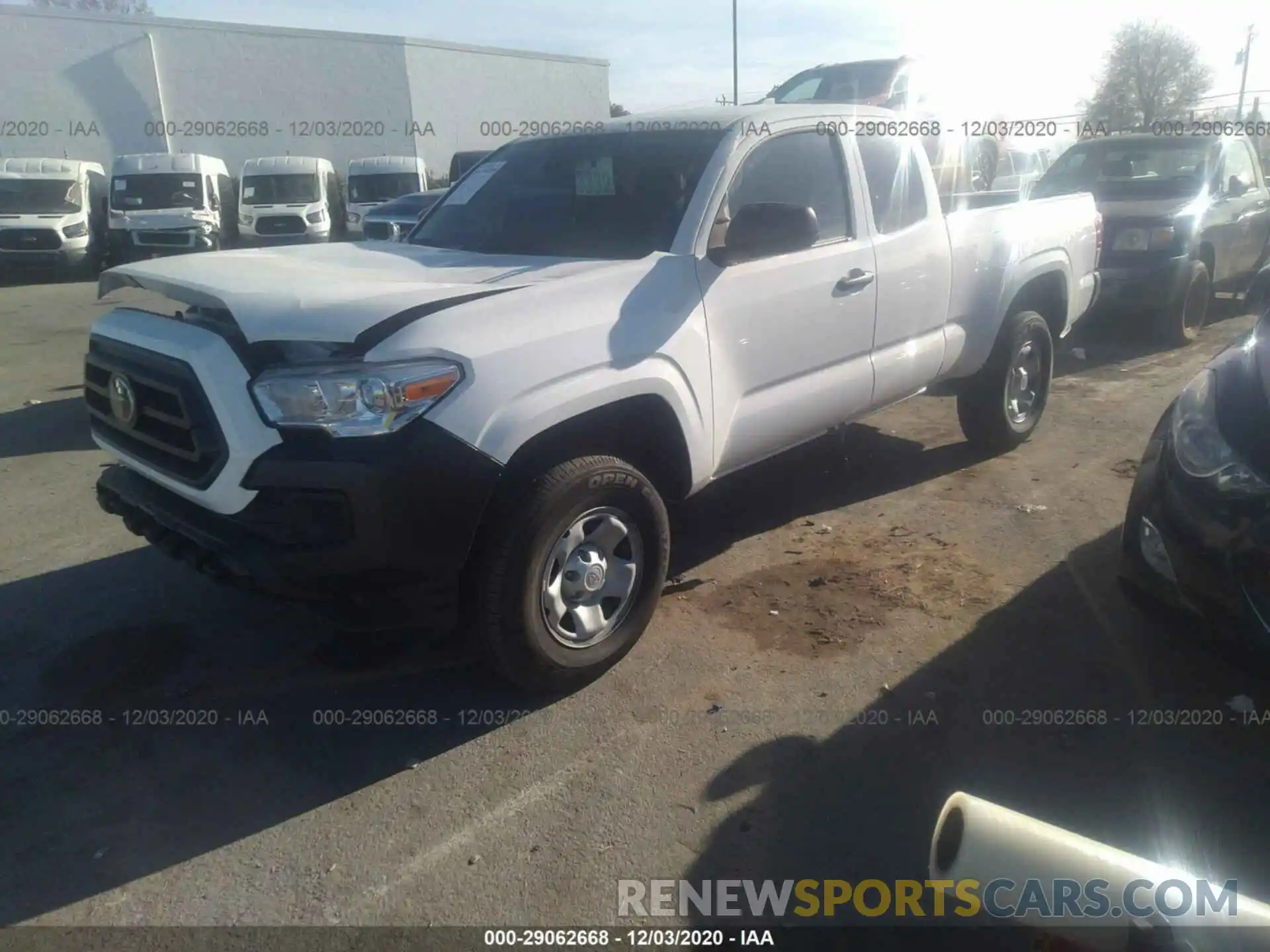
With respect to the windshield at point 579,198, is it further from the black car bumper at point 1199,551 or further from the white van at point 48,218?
the white van at point 48,218

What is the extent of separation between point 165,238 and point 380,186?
4.91 meters

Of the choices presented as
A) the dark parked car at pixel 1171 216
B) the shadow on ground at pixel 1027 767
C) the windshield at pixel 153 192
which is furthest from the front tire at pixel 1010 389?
the windshield at pixel 153 192

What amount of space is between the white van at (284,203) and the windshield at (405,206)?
4.32m

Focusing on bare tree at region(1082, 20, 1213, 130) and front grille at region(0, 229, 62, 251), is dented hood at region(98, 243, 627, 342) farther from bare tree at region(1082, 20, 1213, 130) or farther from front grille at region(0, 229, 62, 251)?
bare tree at region(1082, 20, 1213, 130)

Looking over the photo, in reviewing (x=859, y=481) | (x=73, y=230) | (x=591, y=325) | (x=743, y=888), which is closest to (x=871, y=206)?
(x=859, y=481)

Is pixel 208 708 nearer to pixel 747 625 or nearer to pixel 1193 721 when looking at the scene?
pixel 747 625

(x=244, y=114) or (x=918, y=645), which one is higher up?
(x=244, y=114)

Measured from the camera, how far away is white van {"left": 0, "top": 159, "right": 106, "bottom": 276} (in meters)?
16.8

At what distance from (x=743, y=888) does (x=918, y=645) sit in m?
1.50

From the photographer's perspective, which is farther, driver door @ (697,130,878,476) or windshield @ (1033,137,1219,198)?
windshield @ (1033,137,1219,198)

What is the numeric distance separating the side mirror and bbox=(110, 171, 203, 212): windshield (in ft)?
57.5

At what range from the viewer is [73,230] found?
17312 mm

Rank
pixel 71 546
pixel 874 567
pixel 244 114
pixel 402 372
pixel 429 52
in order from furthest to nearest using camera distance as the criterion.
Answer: pixel 429 52
pixel 244 114
pixel 71 546
pixel 874 567
pixel 402 372

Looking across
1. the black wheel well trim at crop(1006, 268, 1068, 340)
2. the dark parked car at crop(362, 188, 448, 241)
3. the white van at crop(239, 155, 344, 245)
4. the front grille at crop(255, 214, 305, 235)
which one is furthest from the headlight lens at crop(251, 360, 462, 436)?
the front grille at crop(255, 214, 305, 235)
